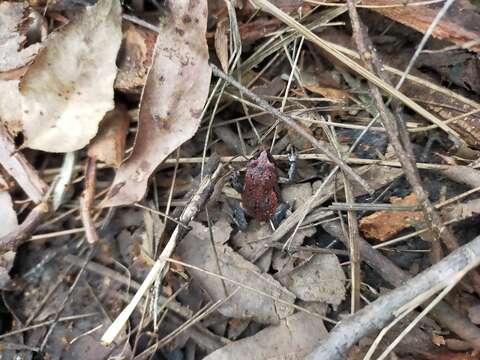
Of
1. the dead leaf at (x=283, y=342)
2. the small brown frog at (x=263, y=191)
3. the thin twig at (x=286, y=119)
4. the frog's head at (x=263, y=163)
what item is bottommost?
the dead leaf at (x=283, y=342)

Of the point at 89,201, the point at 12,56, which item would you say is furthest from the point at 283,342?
the point at 12,56

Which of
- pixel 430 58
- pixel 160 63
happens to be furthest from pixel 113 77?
pixel 430 58

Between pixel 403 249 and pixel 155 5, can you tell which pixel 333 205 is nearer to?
pixel 403 249

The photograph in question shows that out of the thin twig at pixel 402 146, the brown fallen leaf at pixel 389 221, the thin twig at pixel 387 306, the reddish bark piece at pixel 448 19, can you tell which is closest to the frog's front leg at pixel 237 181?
the brown fallen leaf at pixel 389 221

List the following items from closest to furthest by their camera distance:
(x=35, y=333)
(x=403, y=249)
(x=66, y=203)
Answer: (x=403, y=249)
(x=35, y=333)
(x=66, y=203)

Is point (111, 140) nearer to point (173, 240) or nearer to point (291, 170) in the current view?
point (173, 240)

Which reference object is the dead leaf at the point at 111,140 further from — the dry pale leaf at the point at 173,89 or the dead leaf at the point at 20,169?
the dead leaf at the point at 20,169
